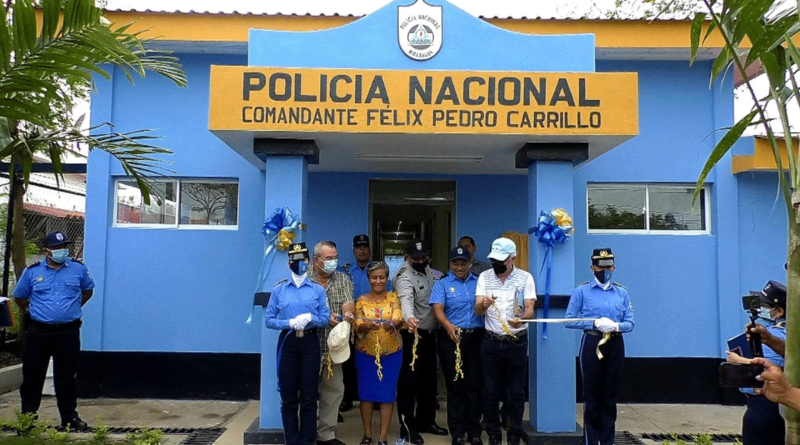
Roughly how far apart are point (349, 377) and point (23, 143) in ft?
13.7

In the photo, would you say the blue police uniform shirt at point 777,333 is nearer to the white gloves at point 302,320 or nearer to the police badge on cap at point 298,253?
the white gloves at point 302,320

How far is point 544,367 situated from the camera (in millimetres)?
5977

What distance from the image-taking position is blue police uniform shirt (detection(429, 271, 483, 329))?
18.8 ft

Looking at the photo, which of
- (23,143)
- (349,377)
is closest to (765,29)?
(23,143)

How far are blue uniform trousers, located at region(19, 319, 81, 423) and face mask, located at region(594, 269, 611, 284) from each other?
4.89m

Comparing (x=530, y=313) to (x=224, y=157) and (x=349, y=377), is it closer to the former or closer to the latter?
(x=349, y=377)

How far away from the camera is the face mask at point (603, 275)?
18.1 feet

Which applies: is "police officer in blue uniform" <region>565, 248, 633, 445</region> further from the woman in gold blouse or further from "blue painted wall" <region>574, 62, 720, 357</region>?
"blue painted wall" <region>574, 62, 720, 357</region>

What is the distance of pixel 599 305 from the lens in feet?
18.0

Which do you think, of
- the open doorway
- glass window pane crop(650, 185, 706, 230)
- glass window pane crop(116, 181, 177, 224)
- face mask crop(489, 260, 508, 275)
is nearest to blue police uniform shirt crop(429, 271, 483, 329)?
face mask crop(489, 260, 508, 275)

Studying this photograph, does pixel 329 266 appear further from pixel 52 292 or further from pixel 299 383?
pixel 52 292

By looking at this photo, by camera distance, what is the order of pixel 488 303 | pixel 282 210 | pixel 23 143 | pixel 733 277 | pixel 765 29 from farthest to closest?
pixel 733 277
pixel 282 210
pixel 488 303
pixel 23 143
pixel 765 29

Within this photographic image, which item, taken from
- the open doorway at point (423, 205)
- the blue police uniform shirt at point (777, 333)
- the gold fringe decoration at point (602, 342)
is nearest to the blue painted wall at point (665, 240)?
the open doorway at point (423, 205)

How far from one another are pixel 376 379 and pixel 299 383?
651 mm
